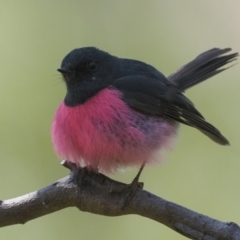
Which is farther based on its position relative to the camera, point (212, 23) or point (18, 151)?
point (212, 23)

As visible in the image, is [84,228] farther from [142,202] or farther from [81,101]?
[142,202]

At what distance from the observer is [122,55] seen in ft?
15.1

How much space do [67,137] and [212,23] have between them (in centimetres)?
220

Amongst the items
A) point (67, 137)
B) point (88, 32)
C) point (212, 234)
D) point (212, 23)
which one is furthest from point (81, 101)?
point (212, 23)

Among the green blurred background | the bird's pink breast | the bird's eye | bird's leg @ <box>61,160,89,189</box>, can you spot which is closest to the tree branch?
bird's leg @ <box>61,160,89,189</box>

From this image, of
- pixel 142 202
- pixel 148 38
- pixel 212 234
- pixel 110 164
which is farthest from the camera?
pixel 148 38

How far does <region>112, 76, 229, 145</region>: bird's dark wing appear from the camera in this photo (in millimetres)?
3213

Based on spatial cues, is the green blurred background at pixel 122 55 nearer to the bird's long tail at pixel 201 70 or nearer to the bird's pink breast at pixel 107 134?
the bird's long tail at pixel 201 70

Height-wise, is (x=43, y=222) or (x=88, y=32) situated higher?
(x=88, y=32)

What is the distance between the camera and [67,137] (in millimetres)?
3109

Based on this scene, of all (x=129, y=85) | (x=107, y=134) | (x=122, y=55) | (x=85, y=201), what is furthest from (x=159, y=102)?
(x=122, y=55)

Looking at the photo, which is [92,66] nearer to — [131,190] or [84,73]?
[84,73]

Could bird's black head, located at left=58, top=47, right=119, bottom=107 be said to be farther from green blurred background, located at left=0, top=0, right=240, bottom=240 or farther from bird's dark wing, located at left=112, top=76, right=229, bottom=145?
green blurred background, located at left=0, top=0, right=240, bottom=240

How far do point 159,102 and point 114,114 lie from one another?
36 cm
